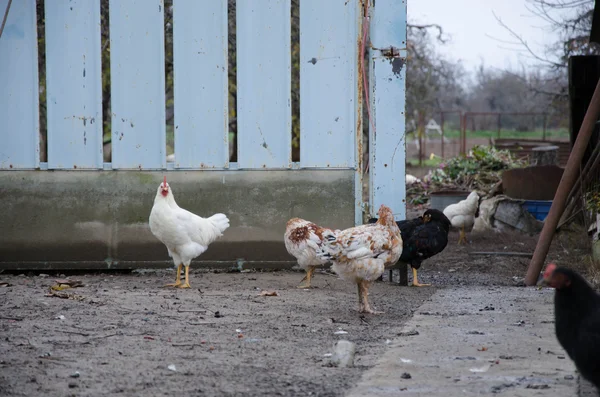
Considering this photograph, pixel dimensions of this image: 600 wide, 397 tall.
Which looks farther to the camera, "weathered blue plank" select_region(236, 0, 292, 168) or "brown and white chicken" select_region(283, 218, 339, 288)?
"weathered blue plank" select_region(236, 0, 292, 168)

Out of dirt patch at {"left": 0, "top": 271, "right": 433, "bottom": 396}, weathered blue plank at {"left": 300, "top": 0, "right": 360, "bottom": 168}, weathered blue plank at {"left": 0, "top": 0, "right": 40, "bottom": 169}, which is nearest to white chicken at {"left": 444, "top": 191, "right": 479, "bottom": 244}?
weathered blue plank at {"left": 300, "top": 0, "right": 360, "bottom": 168}

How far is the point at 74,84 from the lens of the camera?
9.16 metres

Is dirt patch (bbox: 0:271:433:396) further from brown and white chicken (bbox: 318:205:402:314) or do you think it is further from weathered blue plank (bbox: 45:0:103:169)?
weathered blue plank (bbox: 45:0:103:169)

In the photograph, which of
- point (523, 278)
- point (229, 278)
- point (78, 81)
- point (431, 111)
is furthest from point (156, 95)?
point (431, 111)

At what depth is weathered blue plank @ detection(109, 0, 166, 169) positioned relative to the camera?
9.12 m

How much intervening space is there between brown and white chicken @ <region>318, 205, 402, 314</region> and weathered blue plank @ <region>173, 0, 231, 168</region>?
274cm

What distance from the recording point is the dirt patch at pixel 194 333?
15.2 feet

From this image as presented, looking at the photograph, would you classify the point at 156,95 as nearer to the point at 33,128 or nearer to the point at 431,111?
the point at 33,128

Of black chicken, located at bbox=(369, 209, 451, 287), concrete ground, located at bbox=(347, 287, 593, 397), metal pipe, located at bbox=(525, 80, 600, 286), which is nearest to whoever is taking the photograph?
concrete ground, located at bbox=(347, 287, 593, 397)

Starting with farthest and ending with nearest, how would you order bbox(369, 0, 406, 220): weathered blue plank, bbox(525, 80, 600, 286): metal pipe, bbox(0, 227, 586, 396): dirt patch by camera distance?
bbox(369, 0, 406, 220): weathered blue plank
bbox(525, 80, 600, 286): metal pipe
bbox(0, 227, 586, 396): dirt patch

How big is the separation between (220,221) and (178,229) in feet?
1.97

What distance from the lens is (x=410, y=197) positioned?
19.2m

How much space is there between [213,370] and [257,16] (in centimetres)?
525

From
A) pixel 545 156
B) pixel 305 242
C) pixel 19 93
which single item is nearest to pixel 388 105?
pixel 305 242
